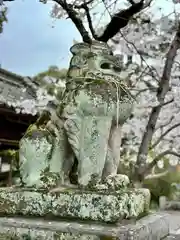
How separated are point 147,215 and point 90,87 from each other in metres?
1.17

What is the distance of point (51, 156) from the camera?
339cm

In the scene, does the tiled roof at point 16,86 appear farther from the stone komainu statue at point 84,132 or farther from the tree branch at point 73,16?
the stone komainu statue at point 84,132

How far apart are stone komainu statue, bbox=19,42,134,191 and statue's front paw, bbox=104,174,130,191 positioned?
0.07 metres

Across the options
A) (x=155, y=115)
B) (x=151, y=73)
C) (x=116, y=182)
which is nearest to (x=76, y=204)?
(x=116, y=182)

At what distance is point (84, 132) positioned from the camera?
3281 mm

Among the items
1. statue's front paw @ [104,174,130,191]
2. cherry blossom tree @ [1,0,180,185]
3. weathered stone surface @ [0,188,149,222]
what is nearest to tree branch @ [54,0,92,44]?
cherry blossom tree @ [1,0,180,185]

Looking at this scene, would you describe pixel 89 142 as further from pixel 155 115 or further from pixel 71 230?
pixel 155 115

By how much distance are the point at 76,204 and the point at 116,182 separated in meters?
0.38

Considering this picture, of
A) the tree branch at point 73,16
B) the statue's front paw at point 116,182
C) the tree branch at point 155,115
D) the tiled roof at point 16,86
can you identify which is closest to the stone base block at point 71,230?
the statue's front paw at point 116,182

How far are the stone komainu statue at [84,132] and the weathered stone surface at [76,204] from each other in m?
0.16

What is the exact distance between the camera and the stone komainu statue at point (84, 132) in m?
3.25

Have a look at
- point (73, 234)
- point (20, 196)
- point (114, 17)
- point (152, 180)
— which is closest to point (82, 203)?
point (73, 234)

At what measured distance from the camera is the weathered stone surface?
294cm

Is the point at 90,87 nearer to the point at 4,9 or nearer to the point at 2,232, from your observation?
the point at 2,232
